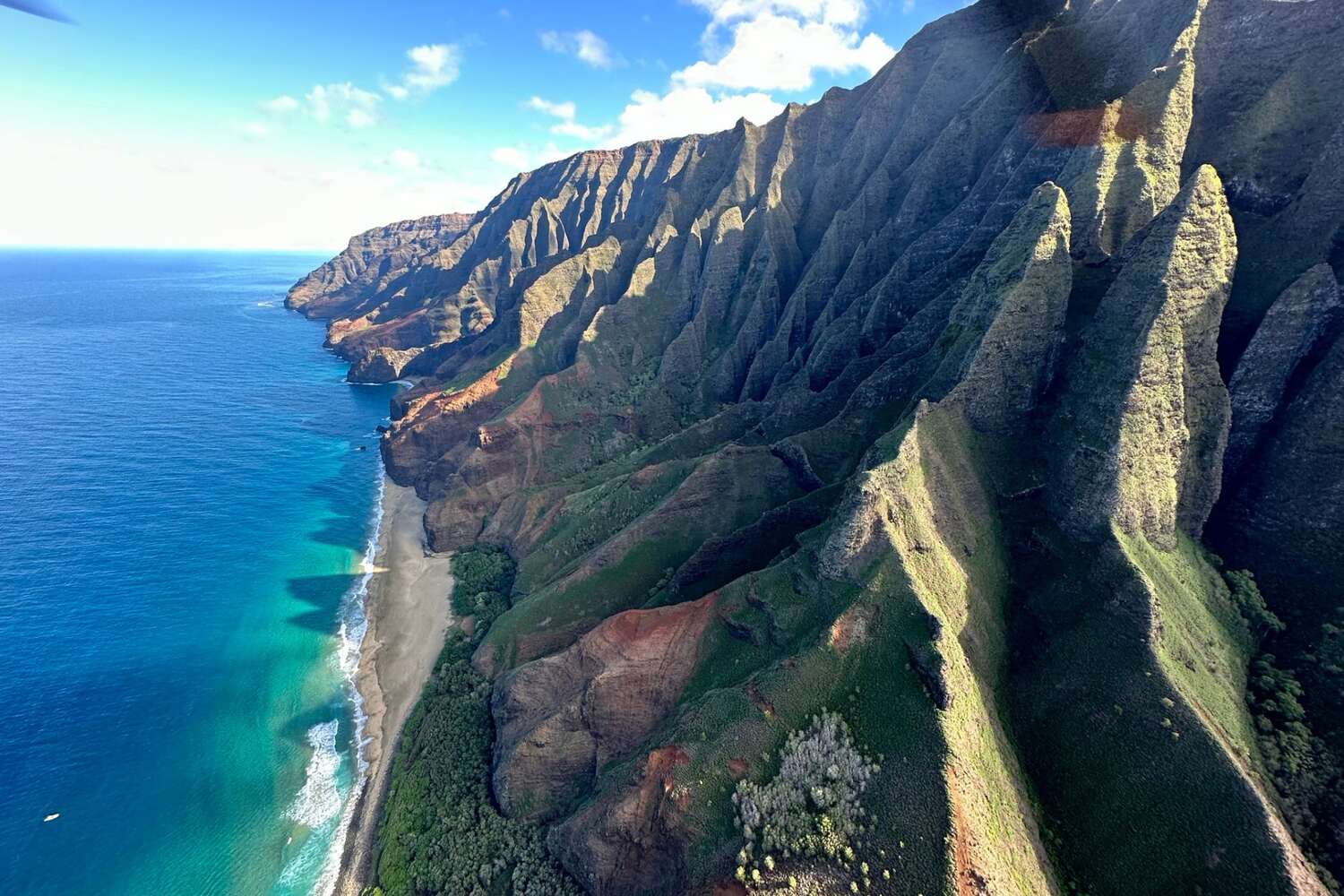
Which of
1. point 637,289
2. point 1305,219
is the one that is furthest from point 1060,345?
point 637,289

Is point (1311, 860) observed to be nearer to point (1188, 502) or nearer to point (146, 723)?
point (1188, 502)

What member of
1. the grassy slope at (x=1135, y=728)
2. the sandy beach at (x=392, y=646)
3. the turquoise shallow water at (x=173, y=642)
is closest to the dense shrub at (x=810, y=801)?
the grassy slope at (x=1135, y=728)

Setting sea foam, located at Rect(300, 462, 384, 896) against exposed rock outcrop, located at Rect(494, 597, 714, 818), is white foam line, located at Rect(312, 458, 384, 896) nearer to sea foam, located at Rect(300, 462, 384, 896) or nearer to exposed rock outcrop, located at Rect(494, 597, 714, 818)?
sea foam, located at Rect(300, 462, 384, 896)

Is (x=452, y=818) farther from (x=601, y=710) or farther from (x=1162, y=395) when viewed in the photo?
(x=1162, y=395)

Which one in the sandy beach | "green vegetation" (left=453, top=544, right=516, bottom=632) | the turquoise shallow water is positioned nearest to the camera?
the turquoise shallow water

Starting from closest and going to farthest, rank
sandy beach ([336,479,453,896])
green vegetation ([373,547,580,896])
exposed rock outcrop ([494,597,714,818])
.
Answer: green vegetation ([373,547,580,896]) < exposed rock outcrop ([494,597,714,818]) < sandy beach ([336,479,453,896])

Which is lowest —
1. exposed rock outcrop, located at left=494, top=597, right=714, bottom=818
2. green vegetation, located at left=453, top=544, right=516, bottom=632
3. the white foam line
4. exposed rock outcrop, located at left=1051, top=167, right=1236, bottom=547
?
the white foam line

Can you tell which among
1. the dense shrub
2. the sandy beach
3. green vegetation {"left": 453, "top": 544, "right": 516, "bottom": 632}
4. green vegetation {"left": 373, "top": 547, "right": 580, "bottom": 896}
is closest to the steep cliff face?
the dense shrub
